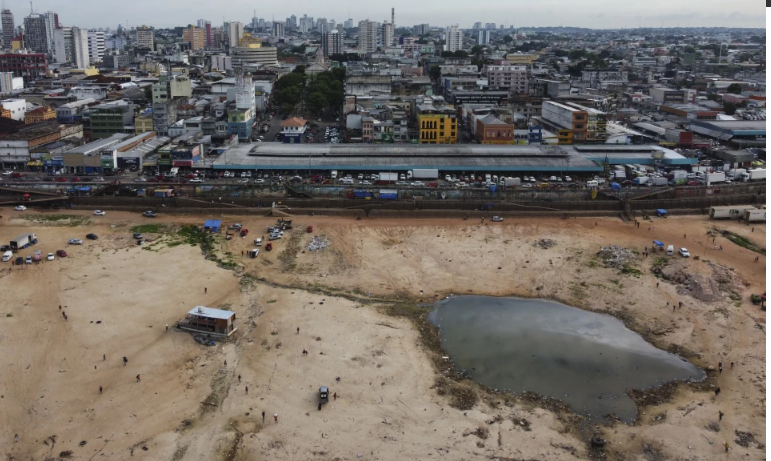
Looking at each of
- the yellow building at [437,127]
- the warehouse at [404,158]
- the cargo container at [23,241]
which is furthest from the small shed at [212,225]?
the yellow building at [437,127]

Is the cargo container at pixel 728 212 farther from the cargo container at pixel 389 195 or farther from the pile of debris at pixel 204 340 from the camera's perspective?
the pile of debris at pixel 204 340

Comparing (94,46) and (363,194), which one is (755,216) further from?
(94,46)

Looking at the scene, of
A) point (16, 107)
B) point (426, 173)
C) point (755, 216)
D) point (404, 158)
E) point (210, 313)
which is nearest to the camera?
point (210, 313)

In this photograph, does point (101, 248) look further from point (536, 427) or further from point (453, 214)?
point (536, 427)

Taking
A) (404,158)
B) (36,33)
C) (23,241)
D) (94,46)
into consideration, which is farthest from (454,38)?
(23,241)

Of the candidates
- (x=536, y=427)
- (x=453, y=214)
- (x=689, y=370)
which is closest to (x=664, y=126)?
(x=453, y=214)

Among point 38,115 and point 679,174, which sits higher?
point 38,115

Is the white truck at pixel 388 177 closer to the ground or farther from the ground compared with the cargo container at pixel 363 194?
farther from the ground
